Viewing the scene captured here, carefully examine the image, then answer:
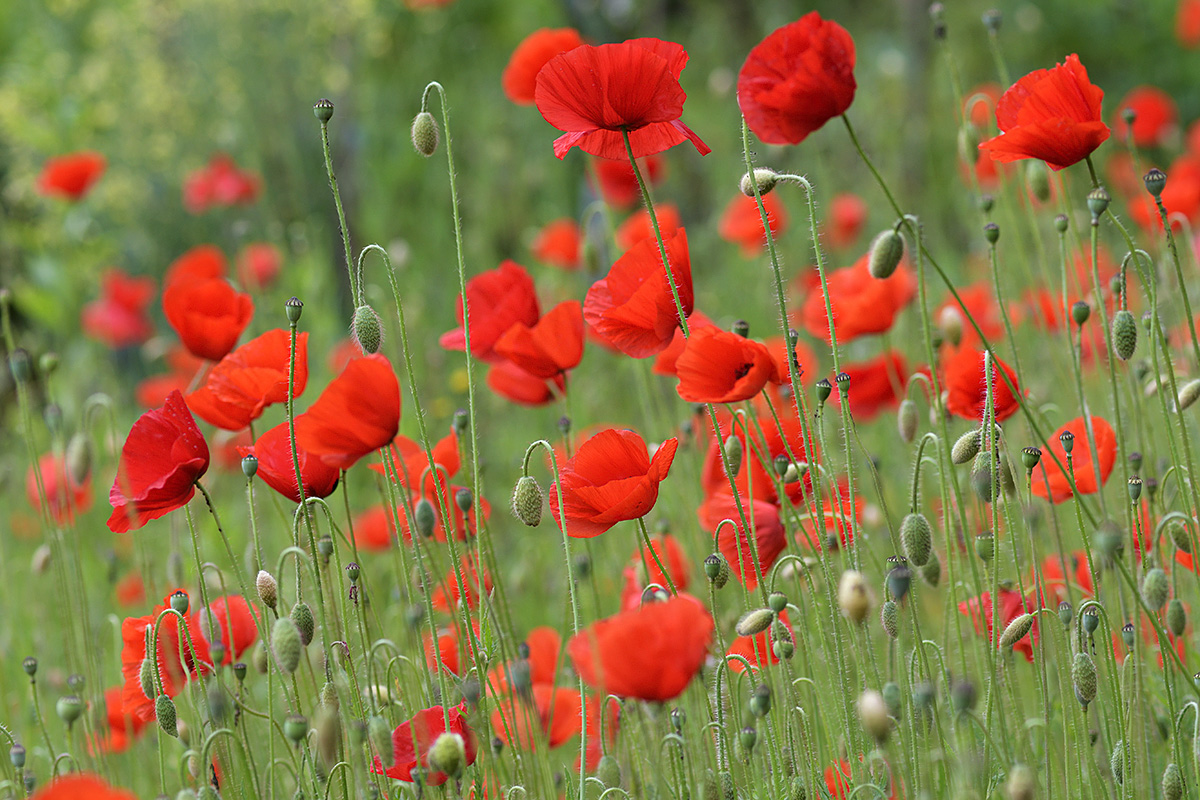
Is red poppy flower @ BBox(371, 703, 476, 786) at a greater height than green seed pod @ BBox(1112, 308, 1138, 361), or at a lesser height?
lesser

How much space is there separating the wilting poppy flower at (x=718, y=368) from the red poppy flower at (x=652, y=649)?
15.5 inches

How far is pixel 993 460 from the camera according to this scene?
50.4 inches

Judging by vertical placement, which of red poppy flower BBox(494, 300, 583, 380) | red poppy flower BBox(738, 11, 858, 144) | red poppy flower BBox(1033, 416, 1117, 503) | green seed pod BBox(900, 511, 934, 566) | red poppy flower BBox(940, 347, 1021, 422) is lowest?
green seed pod BBox(900, 511, 934, 566)

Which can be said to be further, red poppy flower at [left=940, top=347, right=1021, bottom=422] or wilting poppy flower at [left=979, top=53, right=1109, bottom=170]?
red poppy flower at [left=940, top=347, right=1021, bottom=422]

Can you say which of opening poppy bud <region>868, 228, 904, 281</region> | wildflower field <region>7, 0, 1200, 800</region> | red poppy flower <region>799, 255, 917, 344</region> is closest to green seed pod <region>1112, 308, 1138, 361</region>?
wildflower field <region>7, 0, 1200, 800</region>

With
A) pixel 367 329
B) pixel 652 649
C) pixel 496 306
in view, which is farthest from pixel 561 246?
pixel 652 649

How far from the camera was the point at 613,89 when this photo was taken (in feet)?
4.33

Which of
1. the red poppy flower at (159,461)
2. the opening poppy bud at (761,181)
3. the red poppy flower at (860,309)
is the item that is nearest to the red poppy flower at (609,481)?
the opening poppy bud at (761,181)

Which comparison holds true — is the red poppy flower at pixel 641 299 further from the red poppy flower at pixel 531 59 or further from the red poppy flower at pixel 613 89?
the red poppy flower at pixel 531 59

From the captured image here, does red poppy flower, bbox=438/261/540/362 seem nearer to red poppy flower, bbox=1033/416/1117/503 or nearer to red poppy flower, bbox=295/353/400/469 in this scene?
red poppy flower, bbox=295/353/400/469

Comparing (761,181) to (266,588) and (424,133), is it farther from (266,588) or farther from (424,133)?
(266,588)

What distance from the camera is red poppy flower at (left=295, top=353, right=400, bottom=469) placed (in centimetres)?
128

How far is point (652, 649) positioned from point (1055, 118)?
0.79m

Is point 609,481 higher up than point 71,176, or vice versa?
point 71,176
